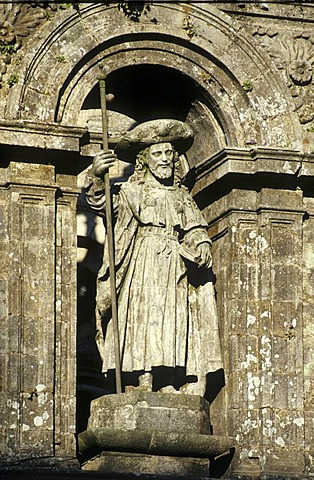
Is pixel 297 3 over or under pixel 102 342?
over

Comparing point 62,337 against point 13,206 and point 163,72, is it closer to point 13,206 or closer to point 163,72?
point 13,206

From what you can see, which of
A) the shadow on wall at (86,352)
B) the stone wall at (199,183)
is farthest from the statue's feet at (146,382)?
the shadow on wall at (86,352)

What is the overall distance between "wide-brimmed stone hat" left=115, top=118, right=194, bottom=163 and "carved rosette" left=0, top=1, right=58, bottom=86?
1.45m

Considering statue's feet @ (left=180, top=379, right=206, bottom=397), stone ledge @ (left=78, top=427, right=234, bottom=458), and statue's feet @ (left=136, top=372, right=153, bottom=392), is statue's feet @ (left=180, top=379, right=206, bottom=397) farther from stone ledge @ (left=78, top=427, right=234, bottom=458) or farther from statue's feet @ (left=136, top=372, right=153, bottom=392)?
stone ledge @ (left=78, top=427, right=234, bottom=458)

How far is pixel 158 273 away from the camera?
84.3ft

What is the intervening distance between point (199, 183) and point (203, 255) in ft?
3.59

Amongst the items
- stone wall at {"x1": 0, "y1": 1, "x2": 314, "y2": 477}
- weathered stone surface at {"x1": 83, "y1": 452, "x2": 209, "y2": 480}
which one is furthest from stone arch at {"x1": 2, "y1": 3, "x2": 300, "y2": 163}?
weathered stone surface at {"x1": 83, "y1": 452, "x2": 209, "y2": 480}

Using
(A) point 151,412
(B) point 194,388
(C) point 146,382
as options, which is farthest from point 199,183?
(A) point 151,412

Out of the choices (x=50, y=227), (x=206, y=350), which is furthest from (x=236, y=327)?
(x=50, y=227)

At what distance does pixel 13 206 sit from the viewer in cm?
2522

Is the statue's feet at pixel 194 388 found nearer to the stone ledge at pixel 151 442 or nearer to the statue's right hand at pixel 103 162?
the stone ledge at pixel 151 442

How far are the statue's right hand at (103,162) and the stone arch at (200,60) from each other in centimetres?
55

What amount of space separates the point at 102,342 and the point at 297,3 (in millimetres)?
3984

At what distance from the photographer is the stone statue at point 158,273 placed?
83.7 ft
